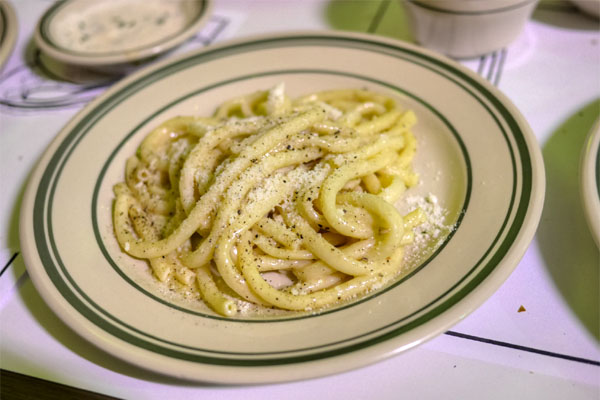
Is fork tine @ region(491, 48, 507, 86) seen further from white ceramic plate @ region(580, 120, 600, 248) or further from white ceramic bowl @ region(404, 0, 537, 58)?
white ceramic plate @ region(580, 120, 600, 248)

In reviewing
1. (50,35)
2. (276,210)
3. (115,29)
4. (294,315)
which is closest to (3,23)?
(50,35)

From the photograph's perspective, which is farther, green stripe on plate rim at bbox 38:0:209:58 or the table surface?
green stripe on plate rim at bbox 38:0:209:58

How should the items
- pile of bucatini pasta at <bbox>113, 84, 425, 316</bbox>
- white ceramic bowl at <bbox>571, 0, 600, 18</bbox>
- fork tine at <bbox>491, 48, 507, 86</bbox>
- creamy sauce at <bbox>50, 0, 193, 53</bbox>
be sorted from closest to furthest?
pile of bucatini pasta at <bbox>113, 84, 425, 316</bbox>
fork tine at <bbox>491, 48, 507, 86</bbox>
white ceramic bowl at <bbox>571, 0, 600, 18</bbox>
creamy sauce at <bbox>50, 0, 193, 53</bbox>

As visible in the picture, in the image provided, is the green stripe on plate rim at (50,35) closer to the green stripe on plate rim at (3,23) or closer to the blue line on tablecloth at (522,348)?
the green stripe on plate rim at (3,23)

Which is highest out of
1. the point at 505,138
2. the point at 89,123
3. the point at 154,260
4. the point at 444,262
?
the point at 505,138

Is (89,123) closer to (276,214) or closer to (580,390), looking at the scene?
(276,214)

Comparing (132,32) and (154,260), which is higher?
(132,32)

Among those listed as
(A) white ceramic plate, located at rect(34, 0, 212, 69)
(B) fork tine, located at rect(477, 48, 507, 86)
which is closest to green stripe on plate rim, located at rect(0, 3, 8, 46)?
(A) white ceramic plate, located at rect(34, 0, 212, 69)

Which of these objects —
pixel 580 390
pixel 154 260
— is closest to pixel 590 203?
pixel 580 390
